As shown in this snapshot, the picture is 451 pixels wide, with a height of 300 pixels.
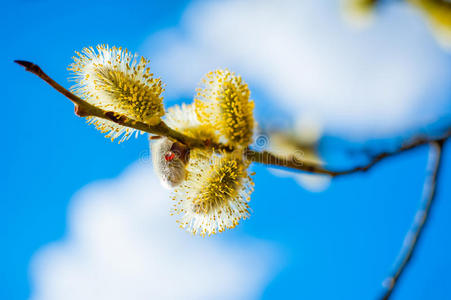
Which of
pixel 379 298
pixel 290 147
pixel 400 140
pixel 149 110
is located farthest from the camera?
pixel 290 147

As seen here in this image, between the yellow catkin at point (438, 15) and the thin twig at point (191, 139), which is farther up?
the yellow catkin at point (438, 15)

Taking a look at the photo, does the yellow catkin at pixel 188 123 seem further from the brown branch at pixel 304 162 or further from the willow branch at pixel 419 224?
the willow branch at pixel 419 224

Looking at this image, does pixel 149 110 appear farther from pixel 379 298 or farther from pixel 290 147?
pixel 379 298

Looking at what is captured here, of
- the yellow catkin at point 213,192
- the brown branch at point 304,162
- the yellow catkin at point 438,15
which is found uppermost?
the yellow catkin at point 438,15

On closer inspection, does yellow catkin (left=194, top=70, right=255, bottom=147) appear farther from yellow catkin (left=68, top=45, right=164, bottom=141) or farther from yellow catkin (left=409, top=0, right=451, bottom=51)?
yellow catkin (left=409, top=0, right=451, bottom=51)

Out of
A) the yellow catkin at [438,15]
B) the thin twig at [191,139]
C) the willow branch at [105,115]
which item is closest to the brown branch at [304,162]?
the thin twig at [191,139]

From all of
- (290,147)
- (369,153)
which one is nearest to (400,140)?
(369,153)

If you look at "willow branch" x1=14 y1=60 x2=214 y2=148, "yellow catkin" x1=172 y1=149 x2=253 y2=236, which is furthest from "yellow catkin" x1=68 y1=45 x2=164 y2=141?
"yellow catkin" x1=172 y1=149 x2=253 y2=236
